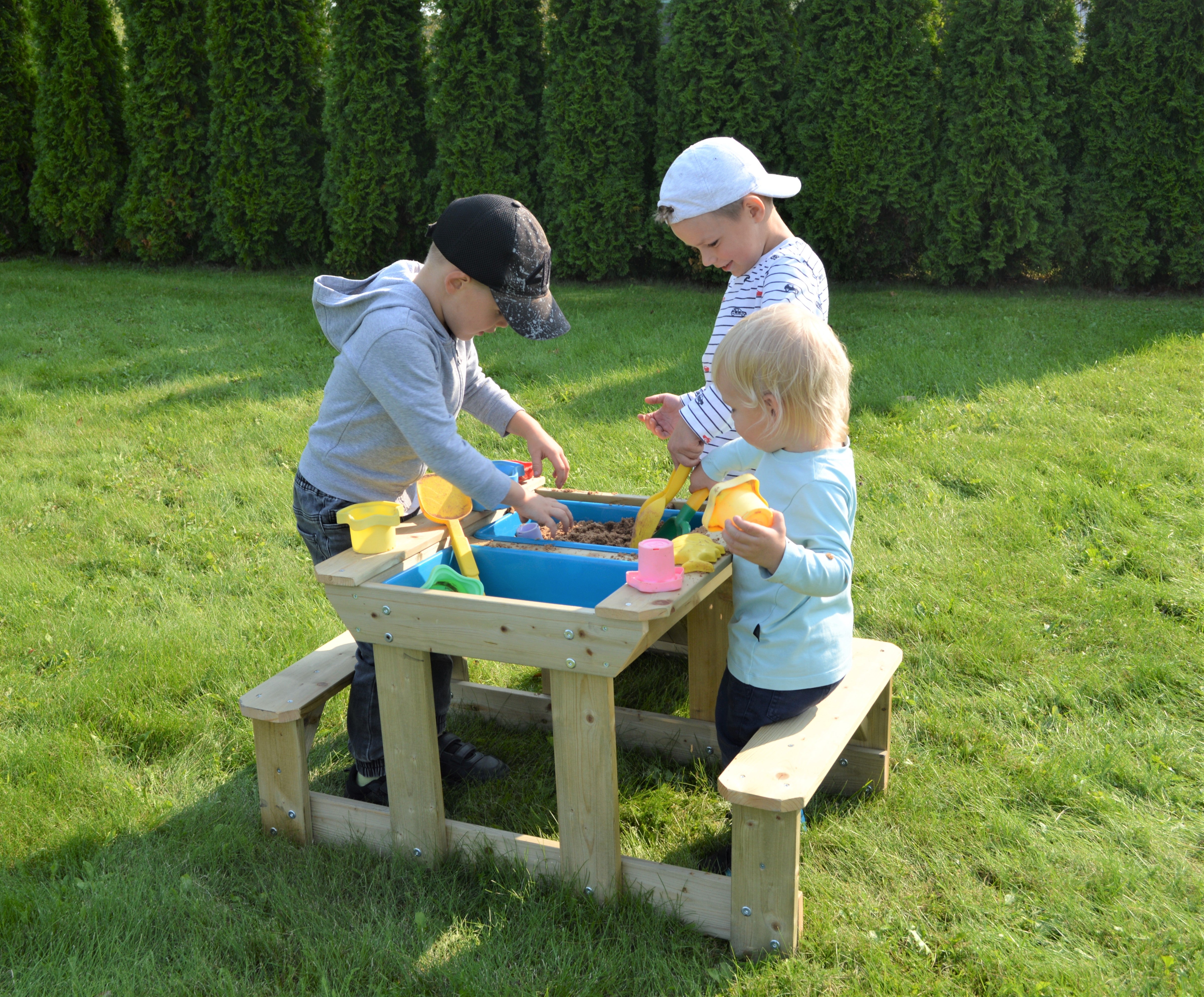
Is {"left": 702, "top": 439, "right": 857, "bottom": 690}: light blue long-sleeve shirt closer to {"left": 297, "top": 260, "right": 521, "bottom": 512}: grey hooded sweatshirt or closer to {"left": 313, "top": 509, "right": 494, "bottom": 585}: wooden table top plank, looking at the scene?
{"left": 297, "top": 260, "right": 521, "bottom": 512}: grey hooded sweatshirt

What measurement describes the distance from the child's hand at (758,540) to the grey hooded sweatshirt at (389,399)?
701 mm

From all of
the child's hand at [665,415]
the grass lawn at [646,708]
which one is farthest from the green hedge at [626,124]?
the child's hand at [665,415]

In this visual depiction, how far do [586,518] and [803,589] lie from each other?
3.96 ft

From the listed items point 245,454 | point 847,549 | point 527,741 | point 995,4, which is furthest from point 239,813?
point 995,4

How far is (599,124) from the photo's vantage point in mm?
9102

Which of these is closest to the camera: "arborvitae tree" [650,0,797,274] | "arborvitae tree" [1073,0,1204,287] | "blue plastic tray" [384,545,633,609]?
"blue plastic tray" [384,545,633,609]

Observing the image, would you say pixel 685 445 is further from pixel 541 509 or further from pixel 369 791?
pixel 369 791

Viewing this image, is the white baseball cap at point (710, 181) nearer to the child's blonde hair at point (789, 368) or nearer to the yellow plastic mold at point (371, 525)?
the child's blonde hair at point (789, 368)

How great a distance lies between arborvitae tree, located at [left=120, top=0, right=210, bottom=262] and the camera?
10312 millimetres

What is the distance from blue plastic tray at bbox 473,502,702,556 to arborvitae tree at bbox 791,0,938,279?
21.7ft

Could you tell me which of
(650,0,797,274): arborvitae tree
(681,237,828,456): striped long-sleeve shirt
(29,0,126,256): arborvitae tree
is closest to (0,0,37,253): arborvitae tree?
(29,0,126,256): arborvitae tree

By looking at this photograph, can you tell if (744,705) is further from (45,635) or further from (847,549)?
(45,635)

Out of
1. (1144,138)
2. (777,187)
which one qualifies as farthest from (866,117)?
(777,187)

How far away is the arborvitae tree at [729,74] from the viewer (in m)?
8.67
